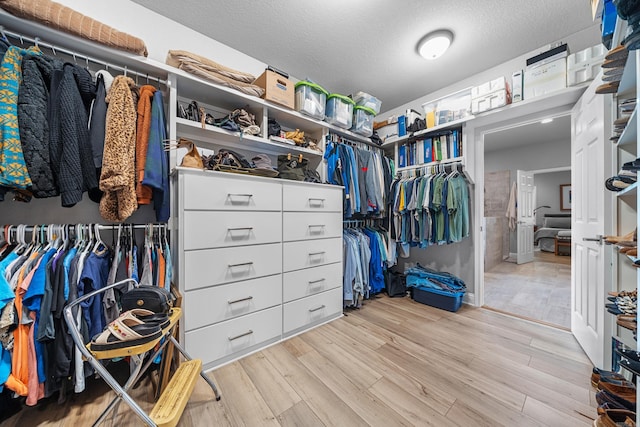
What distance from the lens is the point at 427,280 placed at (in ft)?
8.25

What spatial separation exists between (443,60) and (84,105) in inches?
114

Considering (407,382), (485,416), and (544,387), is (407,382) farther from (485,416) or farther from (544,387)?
(544,387)

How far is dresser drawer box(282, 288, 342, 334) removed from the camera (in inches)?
69.9

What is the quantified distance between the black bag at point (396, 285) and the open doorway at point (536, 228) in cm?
88

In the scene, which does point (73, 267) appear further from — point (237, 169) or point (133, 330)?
point (237, 169)

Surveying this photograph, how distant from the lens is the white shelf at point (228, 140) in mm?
1637

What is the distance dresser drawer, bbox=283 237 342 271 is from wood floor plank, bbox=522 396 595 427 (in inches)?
57.1

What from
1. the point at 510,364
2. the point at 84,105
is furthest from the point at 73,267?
the point at 510,364

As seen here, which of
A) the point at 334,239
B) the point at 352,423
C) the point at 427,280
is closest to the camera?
the point at 352,423

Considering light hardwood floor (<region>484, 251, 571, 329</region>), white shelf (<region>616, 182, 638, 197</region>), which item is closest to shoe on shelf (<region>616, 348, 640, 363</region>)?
white shelf (<region>616, 182, 638, 197</region>)

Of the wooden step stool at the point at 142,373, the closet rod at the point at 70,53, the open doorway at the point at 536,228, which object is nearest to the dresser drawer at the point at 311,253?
the wooden step stool at the point at 142,373

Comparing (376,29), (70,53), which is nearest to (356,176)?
(376,29)

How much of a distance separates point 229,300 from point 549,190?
30.0 feet

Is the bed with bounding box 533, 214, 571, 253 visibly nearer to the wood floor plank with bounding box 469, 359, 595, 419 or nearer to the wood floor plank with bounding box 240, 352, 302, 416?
the wood floor plank with bounding box 469, 359, 595, 419
